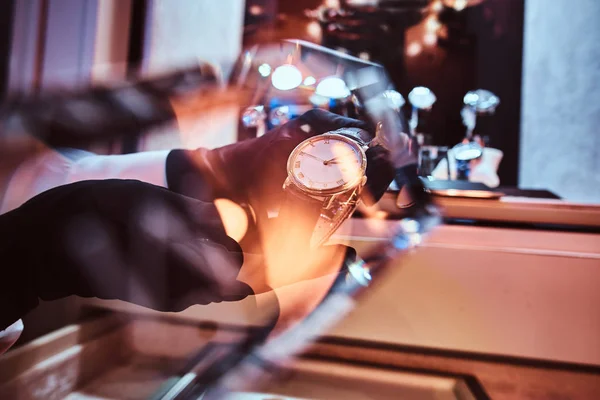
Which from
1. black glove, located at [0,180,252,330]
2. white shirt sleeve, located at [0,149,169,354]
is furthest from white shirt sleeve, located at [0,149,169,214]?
black glove, located at [0,180,252,330]

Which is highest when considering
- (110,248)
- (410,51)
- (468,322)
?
Result: (410,51)

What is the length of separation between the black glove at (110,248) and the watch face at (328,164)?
4.9 inches

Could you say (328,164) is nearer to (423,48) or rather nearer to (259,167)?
(259,167)

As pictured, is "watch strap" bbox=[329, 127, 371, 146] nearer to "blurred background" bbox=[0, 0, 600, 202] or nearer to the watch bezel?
the watch bezel

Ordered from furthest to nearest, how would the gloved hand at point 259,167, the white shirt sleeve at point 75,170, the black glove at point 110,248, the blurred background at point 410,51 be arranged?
the blurred background at point 410,51, the white shirt sleeve at point 75,170, the gloved hand at point 259,167, the black glove at point 110,248

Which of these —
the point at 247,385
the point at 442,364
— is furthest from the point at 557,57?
the point at 247,385

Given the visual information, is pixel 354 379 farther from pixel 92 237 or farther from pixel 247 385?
pixel 92 237

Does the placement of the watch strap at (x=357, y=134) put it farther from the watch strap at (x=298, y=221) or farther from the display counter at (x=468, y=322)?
the display counter at (x=468, y=322)

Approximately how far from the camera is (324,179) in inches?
17.2

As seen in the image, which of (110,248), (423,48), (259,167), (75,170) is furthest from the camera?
(423,48)

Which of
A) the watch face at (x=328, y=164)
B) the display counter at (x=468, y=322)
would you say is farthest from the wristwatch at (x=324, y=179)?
the display counter at (x=468, y=322)

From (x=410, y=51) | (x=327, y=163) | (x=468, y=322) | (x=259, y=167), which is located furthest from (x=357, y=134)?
(x=410, y=51)

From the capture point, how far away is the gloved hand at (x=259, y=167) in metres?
0.53

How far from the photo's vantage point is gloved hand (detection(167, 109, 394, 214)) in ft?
1.73
